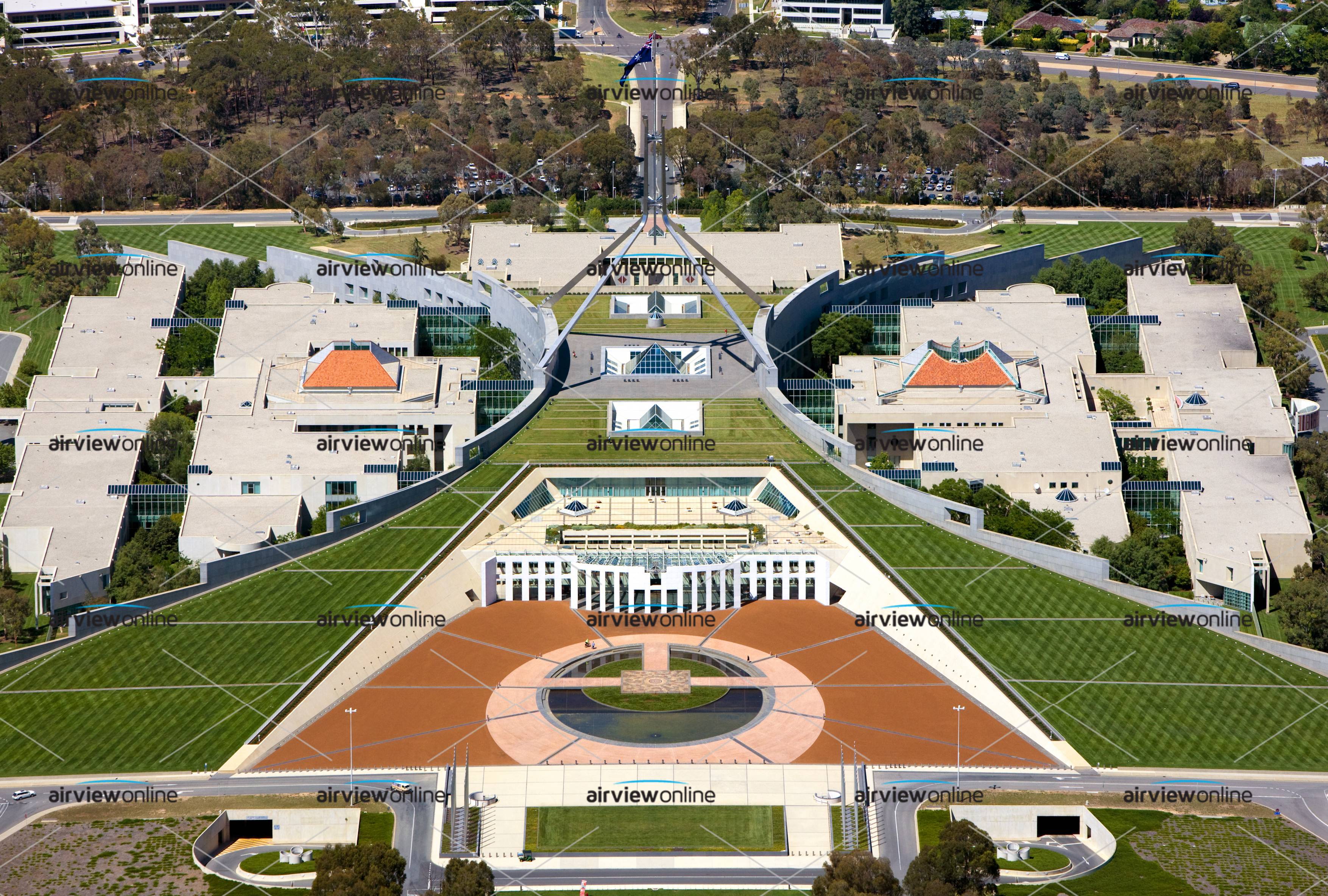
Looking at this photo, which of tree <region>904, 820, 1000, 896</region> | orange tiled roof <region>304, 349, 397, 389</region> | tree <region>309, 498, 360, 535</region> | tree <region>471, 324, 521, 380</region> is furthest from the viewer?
tree <region>471, 324, 521, 380</region>

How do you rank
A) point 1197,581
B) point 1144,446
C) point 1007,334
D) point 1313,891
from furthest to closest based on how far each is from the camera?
point 1007,334
point 1144,446
point 1197,581
point 1313,891

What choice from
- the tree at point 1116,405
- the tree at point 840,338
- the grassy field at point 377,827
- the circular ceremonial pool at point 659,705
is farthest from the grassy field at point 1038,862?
the tree at point 840,338

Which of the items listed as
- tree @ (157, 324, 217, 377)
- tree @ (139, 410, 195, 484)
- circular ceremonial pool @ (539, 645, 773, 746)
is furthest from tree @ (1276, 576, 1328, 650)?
tree @ (157, 324, 217, 377)

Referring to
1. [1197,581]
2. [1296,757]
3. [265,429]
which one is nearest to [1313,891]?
[1296,757]

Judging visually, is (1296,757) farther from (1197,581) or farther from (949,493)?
(949,493)

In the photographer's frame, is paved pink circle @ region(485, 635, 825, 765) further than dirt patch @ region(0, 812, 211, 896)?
Yes

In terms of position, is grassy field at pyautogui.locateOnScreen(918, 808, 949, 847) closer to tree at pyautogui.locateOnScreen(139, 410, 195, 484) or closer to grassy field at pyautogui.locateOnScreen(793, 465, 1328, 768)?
grassy field at pyautogui.locateOnScreen(793, 465, 1328, 768)

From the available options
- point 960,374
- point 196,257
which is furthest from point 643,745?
point 196,257
